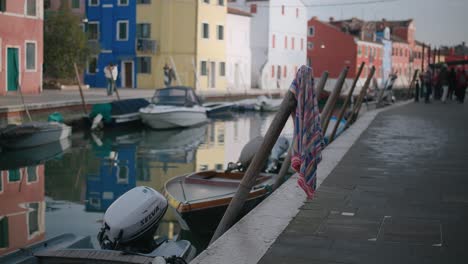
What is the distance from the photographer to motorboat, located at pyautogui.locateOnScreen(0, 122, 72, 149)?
1925cm

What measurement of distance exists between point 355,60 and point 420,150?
59.3m

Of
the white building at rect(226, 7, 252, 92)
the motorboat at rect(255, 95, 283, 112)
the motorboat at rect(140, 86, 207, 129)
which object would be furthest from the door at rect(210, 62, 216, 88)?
the motorboat at rect(140, 86, 207, 129)

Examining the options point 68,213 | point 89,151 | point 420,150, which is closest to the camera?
point 68,213

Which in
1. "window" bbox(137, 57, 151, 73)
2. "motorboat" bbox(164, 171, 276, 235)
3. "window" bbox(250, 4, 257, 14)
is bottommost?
"motorboat" bbox(164, 171, 276, 235)

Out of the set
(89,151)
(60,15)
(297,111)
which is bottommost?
(89,151)

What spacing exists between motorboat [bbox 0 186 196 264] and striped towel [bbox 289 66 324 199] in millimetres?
1252

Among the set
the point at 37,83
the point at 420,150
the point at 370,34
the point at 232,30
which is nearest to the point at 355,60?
the point at 370,34

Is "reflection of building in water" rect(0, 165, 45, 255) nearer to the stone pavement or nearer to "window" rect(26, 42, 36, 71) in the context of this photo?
the stone pavement

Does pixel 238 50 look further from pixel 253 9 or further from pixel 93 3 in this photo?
pixel 93 3

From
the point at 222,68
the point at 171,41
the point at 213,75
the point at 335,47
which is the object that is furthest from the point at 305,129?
the point at 335,47

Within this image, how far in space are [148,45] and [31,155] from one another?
27.4 meters

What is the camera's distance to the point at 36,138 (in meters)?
20.0

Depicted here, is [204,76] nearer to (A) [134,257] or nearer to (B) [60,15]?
(B) [60,15]

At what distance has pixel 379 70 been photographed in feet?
269
